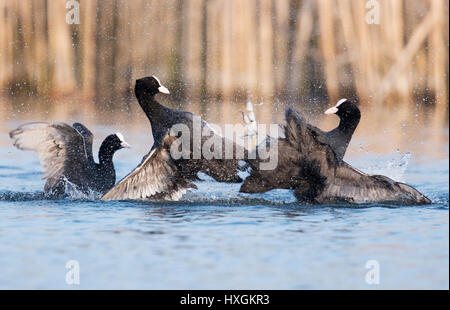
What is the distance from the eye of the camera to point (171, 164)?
6.51 meters

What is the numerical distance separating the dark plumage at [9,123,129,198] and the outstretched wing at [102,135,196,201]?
59cm

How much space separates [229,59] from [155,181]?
5.13 m

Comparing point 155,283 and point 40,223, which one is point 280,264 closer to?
point 155,283

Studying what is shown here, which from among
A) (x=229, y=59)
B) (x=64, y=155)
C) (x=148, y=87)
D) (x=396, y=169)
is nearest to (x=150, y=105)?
(x=148, y=87)

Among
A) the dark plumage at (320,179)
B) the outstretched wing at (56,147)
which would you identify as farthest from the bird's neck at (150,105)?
the dark plumage at (320,179)

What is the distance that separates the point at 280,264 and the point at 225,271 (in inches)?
14.0

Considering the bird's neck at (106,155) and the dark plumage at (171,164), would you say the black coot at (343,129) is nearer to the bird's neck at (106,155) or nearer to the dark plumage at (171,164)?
the dark plumage at (171,164)

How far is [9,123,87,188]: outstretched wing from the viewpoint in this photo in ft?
22.5

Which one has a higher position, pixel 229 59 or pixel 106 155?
pixel 229 59

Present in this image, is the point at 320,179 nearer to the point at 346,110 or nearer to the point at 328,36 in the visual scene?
the point at 346,110

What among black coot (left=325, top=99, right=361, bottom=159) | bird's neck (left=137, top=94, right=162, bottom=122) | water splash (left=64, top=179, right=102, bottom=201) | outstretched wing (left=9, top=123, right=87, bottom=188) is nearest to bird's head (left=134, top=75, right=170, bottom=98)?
bird's neck (left=137, top=94, right=162, bottom=122)

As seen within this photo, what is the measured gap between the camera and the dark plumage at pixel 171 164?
637cm

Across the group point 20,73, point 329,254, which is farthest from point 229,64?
point 329,254

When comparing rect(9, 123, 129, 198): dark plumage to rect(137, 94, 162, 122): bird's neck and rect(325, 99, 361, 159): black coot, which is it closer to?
rect(137, 94, 162, 122): bird's neck
